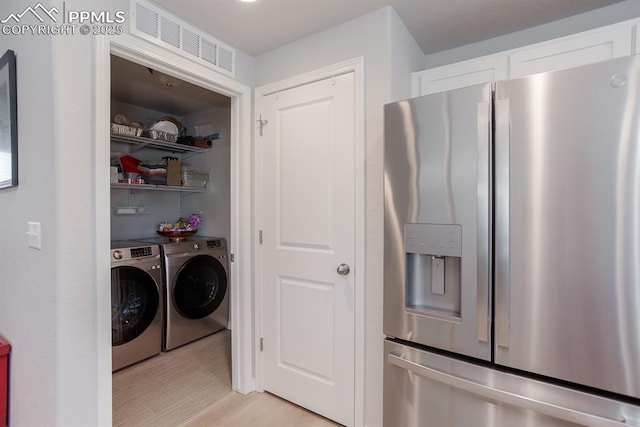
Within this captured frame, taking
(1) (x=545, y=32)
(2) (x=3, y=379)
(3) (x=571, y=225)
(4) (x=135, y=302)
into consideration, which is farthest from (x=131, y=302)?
(1) (x=545, y=32)

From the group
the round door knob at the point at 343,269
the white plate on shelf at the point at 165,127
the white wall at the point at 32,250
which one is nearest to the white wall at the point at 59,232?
the white wall at the point at 32,250

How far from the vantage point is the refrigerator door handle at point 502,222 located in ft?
3.72

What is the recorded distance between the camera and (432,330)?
1284mm

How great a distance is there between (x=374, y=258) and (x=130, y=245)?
206 centimetres

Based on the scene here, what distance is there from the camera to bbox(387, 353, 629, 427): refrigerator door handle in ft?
3.22

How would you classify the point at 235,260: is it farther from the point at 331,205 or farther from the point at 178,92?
the point at 178,92

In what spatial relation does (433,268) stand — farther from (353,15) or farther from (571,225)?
(353,15)

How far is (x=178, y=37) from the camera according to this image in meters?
1.78

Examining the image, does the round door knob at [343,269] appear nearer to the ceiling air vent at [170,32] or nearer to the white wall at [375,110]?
the white wall at [375,110]

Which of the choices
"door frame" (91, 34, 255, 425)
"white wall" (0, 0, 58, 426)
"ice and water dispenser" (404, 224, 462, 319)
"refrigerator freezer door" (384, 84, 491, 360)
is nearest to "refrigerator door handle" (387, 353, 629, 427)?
"refrigerator freezer door" (384, 84, 491, 360)

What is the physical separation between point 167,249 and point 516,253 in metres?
2.60

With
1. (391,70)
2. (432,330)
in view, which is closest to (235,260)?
(432,330)

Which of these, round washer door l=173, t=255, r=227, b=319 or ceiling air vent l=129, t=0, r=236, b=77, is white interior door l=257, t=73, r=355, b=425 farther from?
round washer door l=173, t=255, r=227, b=319

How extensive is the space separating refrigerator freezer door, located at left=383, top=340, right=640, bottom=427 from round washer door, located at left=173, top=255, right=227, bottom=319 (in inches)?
83.3
